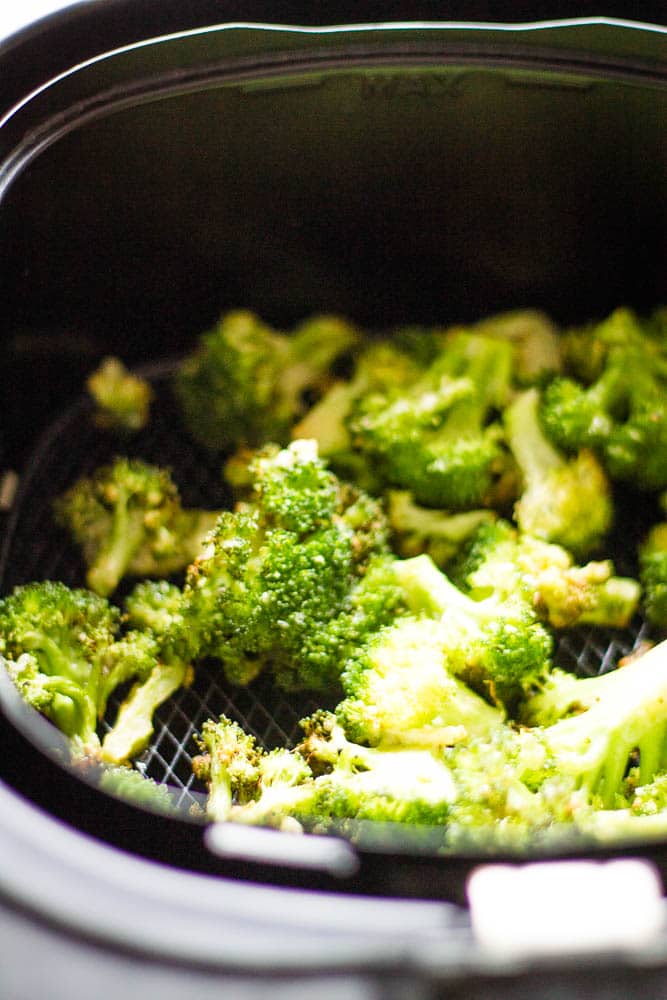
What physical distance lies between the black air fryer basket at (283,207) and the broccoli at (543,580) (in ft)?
0.21

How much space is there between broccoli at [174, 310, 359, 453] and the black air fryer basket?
6cm

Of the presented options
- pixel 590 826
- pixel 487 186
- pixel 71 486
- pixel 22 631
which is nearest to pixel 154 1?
pixel 487 186

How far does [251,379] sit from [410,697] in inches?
24.0

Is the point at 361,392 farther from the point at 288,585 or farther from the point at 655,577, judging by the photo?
the point at 655,577

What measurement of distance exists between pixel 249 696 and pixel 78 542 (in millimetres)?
366

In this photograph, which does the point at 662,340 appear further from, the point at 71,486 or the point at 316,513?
the point at 71,486

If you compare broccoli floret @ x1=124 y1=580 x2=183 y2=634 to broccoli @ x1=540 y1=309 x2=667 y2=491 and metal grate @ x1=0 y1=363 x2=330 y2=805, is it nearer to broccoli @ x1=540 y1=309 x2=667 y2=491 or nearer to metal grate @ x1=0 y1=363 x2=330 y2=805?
metal grate @ x1=0 y1=363 x2=330 y2=805

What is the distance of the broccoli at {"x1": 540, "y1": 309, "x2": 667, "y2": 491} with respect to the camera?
1.31 m

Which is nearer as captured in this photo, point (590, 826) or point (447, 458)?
point (590, 826)

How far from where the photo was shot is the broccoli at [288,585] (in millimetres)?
1152

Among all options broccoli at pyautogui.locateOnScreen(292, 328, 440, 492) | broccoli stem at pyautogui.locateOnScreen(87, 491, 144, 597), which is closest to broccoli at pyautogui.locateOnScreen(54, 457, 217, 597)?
broccoli stem at pyautogui.locateOnScreen(87, 491, 144, 597)

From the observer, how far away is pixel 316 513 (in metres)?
1.20

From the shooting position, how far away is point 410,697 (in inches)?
42.5

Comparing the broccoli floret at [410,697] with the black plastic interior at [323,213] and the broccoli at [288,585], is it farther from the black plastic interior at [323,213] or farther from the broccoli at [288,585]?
the black plastic interior at [323,213]
